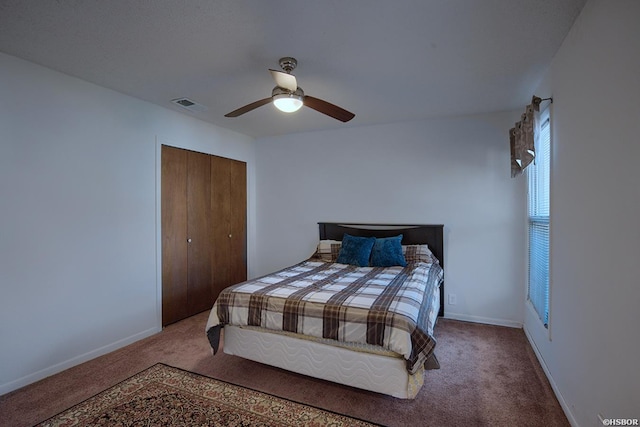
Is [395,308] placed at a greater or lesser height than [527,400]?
greater

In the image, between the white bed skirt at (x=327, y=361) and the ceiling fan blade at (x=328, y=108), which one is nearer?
the white bed skirt at (x=327, y=361)

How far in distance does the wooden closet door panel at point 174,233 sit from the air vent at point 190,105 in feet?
1.64

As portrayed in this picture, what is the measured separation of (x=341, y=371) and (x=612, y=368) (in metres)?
1.43

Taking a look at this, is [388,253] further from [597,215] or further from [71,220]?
[71,220]

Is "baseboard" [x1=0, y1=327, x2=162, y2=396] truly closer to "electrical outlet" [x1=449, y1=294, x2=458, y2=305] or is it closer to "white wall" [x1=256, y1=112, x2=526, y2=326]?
"white wall" [x1=256, y1=112, x2=526, y2=326]

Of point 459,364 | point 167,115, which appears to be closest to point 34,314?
point 167,115

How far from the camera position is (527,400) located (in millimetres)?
2104

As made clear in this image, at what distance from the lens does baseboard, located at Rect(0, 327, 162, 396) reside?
2252mm

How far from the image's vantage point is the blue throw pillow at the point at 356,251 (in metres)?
3.58

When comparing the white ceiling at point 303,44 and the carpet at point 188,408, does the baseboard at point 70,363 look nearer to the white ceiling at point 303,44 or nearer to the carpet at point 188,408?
the carpet at point 188,408

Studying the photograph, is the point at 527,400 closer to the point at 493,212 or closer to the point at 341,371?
the point at 341,371

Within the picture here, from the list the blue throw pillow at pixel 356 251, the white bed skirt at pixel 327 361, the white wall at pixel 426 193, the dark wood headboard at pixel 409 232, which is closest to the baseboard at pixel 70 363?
the white bed skirt at pixel 327 361

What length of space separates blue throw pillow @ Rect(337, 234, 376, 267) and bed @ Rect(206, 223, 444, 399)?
424 millimetres

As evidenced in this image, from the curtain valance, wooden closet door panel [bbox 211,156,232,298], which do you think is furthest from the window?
wooden closet door panel [bbox 211,156,232,298]
